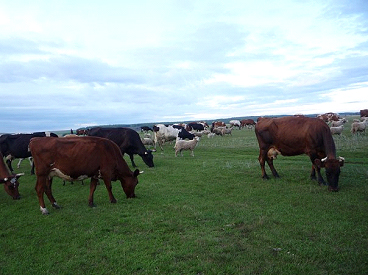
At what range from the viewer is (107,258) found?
5.20 meters

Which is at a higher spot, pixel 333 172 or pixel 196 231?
pixel 333 172

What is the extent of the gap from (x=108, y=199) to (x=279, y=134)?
7613 millimetres

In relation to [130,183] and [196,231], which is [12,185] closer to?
[130,183]

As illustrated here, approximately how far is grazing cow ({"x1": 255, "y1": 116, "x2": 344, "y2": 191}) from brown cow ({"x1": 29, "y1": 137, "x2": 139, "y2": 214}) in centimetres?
684

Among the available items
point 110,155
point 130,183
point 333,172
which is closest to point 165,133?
point 130,183

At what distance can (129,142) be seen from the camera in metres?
16.8

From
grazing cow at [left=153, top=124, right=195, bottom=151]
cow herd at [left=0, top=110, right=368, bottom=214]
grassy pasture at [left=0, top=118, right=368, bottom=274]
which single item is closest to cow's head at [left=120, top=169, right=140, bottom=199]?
cow herd at [left=0, top=110, right=368, bottom=214]

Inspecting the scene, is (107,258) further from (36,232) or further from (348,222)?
(348,222)

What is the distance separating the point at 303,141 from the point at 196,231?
22.8 feet

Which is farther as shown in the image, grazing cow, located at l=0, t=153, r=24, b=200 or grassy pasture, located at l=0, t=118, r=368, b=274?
grazing cow, located at l=0, t=153, r=24, b=200

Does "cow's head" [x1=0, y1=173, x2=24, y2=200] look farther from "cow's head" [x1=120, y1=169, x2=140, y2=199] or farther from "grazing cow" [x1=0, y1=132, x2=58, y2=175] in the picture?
"grazing cow" [x1=0, y1=132, x2=58, y2=175]

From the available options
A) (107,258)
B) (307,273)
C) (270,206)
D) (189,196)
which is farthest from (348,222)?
(107,258)

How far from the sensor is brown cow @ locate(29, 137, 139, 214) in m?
8.00

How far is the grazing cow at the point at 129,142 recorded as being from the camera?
16531mm
